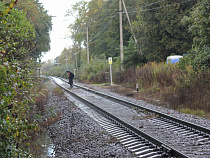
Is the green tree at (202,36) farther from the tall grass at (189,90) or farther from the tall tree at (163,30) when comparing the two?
the tall tree at (163,30)

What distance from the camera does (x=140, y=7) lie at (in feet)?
96.9

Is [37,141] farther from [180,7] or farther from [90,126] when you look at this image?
[180,7]

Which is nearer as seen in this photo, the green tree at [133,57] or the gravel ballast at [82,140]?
the gravel ballast at [82,140]

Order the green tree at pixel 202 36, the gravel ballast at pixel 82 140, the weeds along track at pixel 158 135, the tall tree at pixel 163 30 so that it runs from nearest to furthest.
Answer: the weeds along track at pixel 158 135, the gravel ballast at pixel 82 140, the green tree at pixel 202 36, the tall tree at pixel 163 30

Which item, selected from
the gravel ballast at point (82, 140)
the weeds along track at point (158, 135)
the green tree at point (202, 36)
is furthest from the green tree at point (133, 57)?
the gravel ballast at point (82, 140)

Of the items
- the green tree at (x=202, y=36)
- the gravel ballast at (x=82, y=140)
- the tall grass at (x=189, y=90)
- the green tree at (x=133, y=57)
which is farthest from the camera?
the green tree at (x=133, y=57)

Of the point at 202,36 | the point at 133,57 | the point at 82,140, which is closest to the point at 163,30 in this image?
the point at 133,57

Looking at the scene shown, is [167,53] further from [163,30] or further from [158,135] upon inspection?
[158,135]

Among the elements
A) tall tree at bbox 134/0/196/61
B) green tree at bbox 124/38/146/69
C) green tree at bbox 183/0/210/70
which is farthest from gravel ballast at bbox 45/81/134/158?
tall tree at bbox 134/0/196/61

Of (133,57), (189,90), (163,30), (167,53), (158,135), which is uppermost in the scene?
(163,30)

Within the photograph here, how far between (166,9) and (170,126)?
2217cm

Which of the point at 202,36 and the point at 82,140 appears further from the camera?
the point at 202,36

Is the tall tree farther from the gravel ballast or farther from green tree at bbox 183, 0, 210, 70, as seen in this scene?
the gravel ballast

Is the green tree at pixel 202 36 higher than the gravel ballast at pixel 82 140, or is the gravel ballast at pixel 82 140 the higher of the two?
the green tree at pixel 202 36
